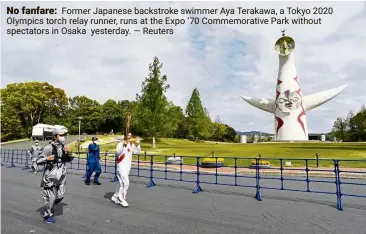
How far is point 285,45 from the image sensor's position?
139 ft

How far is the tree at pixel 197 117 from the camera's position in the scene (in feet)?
203

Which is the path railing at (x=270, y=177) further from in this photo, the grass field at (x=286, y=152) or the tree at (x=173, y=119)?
the tree at (x=173, y=119)

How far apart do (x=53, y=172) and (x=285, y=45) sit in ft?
136

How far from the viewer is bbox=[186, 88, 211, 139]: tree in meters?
61.8

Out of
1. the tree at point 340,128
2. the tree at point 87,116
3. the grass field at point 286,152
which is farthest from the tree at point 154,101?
the tree at point 340,128

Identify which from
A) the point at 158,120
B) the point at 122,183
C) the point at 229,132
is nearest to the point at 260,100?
the point at 158,120

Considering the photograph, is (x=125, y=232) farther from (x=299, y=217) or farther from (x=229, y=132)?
(x=229, y=132)

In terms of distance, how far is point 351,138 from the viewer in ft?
215

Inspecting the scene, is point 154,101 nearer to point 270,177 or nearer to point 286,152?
point 286,152

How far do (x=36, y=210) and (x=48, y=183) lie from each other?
1300mm

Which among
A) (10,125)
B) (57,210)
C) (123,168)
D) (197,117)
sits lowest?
(57,210)

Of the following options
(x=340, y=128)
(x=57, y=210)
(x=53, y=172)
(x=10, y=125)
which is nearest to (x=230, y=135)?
(x=340, y=128)

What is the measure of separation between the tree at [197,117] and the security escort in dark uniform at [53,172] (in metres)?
55.2

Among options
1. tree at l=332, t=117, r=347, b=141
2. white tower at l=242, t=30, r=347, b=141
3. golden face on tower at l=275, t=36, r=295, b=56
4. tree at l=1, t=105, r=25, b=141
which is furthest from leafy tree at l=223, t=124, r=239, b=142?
tree at l=1, t=105, r=25, b=141
